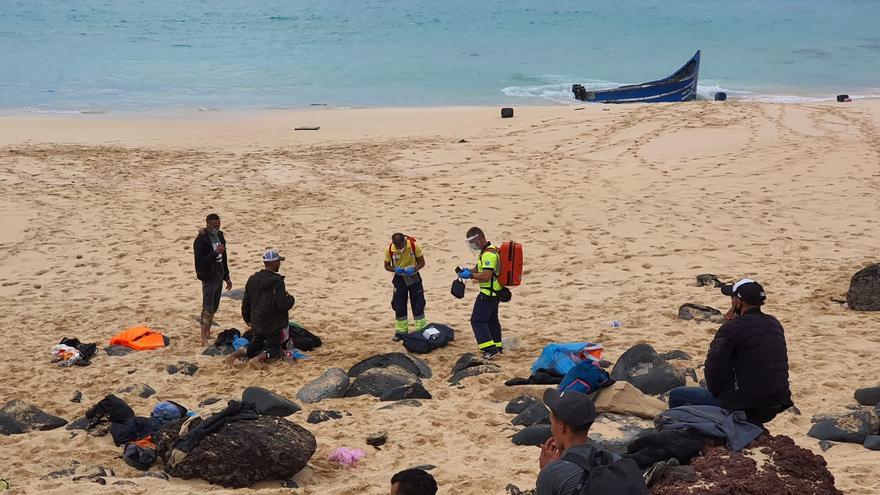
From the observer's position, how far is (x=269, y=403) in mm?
8836

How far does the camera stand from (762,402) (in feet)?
20.1

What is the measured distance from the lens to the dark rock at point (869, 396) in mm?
8172

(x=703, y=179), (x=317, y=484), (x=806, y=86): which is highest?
(x=806, y=86)

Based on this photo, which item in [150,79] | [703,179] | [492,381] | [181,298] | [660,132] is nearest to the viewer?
[492,381]

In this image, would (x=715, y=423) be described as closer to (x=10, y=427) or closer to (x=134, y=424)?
(x=134, y=424)

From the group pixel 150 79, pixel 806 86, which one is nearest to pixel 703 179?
pixel 806 86

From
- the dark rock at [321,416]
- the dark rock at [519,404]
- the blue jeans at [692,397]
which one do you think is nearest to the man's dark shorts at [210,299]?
the dark rock at [321,416]

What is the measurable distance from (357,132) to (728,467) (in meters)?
18.7

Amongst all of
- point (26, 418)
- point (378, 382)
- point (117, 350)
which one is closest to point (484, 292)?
point (378, 382)

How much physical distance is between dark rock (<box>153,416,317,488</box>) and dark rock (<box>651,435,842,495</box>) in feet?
9.16

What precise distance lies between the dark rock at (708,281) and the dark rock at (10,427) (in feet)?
27.4

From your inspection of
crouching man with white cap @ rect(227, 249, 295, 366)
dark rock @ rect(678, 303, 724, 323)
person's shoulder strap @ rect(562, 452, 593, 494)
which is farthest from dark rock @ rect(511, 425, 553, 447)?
dark rock @ rect(678, 303, 724, 323)

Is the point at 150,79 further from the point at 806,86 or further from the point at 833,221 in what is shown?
the point at 833,221

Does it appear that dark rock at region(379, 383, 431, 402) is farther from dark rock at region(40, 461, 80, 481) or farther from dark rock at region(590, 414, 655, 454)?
dark rock at region(40, 461, 80, 481)
